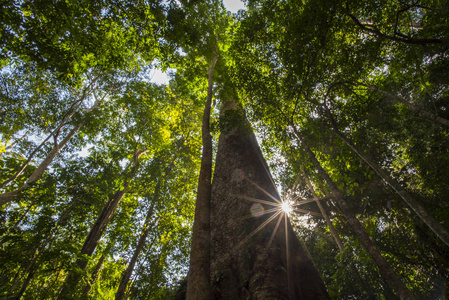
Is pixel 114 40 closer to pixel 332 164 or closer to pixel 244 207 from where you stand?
pixel 244 207

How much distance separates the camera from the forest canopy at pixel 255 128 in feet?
17.9

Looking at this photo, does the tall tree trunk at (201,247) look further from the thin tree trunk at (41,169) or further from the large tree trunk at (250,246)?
the thin tree trunk at (41,169)

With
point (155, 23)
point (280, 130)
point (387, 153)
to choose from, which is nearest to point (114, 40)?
point (155, 23)

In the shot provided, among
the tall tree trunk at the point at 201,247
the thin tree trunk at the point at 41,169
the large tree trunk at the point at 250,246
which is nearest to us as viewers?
the tall tree trunk at the point at 201,247

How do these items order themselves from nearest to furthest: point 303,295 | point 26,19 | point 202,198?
1. point 303,295
2. point 202,198
3. point 26,19

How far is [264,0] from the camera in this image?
274 inches

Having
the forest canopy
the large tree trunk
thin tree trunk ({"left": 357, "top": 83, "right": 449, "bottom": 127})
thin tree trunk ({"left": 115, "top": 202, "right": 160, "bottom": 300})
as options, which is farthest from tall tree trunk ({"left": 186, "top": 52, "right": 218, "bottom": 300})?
thin tree trunk ({"left": 357, "top": 83, "right": 449, "bottom": 127})

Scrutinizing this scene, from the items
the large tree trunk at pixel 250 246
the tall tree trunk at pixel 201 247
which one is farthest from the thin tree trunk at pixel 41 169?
the large tree trunk at pixel 250 246

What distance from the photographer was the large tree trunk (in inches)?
126

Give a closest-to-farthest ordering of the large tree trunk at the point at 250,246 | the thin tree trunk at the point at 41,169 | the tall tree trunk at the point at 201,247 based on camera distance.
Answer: the tall tree trunk at the point at 201,247
the large tree trunk at the point at 250,246
the thin tree trunk at the point at 41,169

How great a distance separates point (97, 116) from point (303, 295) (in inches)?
511

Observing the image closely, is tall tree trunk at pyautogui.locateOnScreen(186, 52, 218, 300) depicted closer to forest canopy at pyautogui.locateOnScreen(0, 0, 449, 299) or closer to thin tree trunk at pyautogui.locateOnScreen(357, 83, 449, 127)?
forest canopy at pyautogui.locateOnScreen(0, 0, 449, 299)

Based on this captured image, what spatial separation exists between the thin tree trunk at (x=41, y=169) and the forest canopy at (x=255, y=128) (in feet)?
0.25

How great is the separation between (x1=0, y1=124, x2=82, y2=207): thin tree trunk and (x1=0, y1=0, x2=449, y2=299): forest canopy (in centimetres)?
8
